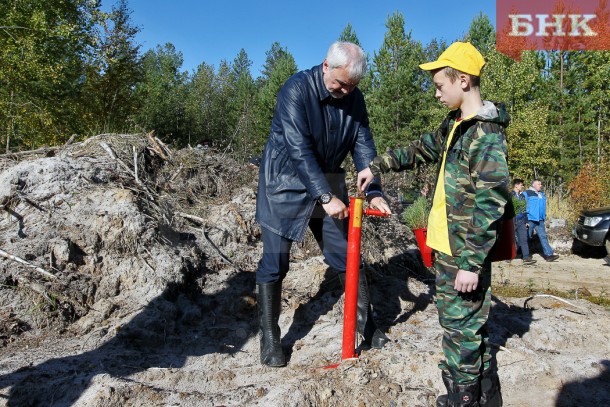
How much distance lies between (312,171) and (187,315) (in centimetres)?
182

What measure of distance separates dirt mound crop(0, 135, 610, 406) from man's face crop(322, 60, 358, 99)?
1.69m

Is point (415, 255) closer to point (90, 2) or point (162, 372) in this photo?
point (162, 372)

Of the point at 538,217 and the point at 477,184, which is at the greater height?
the point at 477,184

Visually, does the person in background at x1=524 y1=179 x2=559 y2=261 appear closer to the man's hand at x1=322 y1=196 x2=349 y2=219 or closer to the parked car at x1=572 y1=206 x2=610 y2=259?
the parked car at x1=572 y1=206 x2=610 y2=259

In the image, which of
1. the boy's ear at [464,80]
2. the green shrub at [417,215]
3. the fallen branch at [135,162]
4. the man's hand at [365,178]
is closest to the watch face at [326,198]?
the man's hand at [365,178]

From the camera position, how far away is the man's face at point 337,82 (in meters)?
3.01

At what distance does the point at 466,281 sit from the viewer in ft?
8.21

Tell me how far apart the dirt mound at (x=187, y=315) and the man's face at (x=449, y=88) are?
161 centimetres

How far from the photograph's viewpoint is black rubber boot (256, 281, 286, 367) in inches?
132

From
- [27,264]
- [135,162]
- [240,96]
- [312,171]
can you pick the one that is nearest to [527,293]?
[312,171]

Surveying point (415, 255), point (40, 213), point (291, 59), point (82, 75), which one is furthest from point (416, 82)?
point (40, 213)

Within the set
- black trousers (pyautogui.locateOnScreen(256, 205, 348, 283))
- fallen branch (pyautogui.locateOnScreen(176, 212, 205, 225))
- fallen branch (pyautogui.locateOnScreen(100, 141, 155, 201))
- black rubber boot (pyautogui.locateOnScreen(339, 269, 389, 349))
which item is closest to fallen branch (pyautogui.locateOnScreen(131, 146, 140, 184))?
fallen branch (pyautogui.locateOnScreen(100, 141, 155, 201))

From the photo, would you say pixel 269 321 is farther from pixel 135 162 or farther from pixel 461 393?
pixel 135 162

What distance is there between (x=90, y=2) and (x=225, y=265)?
61.1ft
